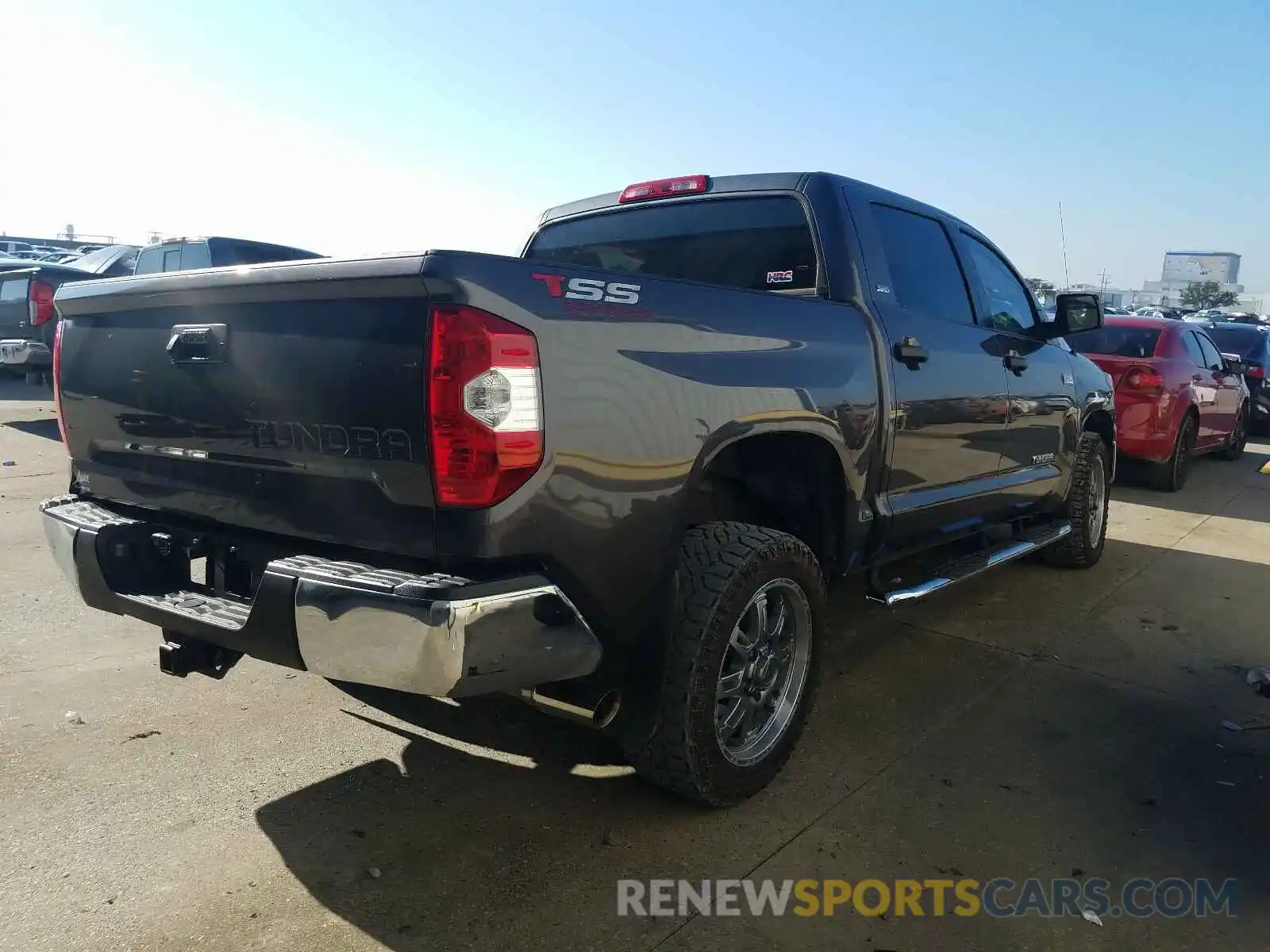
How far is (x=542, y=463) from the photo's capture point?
7.22 feet

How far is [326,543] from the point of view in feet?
8.04

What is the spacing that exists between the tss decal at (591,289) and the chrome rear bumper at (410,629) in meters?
0.69

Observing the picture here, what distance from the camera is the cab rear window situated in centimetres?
359

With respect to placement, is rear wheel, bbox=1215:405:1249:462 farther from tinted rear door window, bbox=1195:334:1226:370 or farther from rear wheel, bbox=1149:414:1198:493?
rear wheel, bbox=1149:414:1198:493

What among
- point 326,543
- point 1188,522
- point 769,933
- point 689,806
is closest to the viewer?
point 769,933

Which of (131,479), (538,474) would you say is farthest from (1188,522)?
(131,479)

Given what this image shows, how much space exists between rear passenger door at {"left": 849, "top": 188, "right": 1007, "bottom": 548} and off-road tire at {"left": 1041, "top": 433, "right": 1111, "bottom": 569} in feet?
4.22

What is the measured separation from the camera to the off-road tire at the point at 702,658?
258 centimetres

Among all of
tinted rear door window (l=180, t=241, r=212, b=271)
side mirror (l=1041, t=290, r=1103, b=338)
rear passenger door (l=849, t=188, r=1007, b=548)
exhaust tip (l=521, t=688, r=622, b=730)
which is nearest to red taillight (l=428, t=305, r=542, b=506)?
exhaust tip (l=521, t=688, r=622, b=730)

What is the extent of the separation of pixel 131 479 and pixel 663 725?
1.81m

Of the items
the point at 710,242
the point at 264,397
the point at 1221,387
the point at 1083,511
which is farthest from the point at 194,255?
the point at 1221,387

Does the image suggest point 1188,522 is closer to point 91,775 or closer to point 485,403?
point 485,403

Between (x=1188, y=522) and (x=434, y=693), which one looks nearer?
(x=434, y=693)

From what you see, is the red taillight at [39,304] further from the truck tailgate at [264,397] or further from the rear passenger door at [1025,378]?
the rear passenger door at [1025,378]
